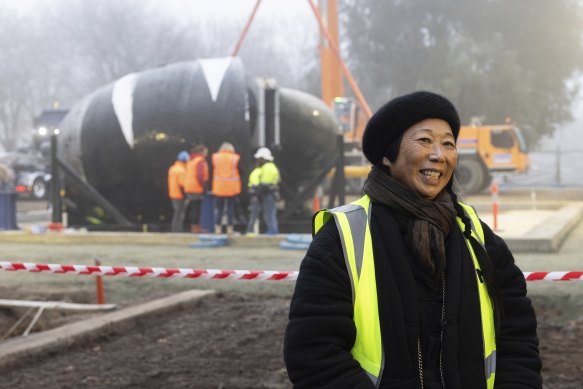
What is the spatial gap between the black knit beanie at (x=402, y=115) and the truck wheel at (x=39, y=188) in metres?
28.1

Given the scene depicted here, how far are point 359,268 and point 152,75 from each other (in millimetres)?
12914

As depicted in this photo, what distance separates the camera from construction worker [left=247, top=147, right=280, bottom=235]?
12938mm

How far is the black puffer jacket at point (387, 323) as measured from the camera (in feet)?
6.49

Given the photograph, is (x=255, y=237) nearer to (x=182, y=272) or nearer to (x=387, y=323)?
(x=182, y=272)

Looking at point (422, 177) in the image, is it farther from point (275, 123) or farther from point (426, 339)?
point (275, 123)

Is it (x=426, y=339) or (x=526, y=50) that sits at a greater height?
(x=526, y=50)

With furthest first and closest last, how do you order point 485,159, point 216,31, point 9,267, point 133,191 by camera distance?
point 216,31 → point 485,159 → point 133,191 → point 9,267

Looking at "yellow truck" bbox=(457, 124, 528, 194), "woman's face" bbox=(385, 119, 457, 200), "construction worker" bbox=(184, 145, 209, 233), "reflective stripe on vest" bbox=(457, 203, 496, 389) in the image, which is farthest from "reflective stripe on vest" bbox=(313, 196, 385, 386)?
"yellow truck" bbox=(457, 124, 528, 194)

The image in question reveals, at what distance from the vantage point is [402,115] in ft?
7.16

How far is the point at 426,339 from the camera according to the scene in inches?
80.0

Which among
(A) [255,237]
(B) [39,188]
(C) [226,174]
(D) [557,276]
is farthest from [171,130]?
(B) [39,188]

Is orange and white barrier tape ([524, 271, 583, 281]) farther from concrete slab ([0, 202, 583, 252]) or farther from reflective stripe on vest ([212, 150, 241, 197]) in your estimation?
reflective stripe on vest ([212, 150, 241, 197])

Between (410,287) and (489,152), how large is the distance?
25.2 m

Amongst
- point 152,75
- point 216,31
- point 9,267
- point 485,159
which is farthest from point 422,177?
point 216,31
